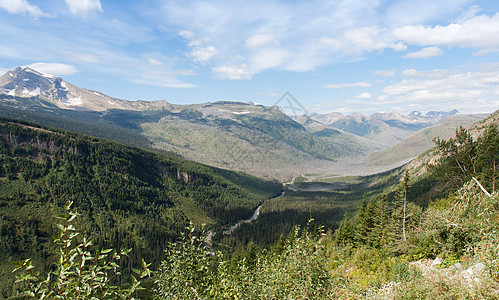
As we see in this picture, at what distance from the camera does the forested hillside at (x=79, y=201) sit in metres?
119

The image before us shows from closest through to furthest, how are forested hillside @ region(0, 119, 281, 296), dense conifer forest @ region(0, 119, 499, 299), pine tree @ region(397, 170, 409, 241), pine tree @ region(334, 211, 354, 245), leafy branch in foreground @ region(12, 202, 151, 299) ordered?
leafy branch in foreground @ region(12, 202, 151, 299) < dense conifer forest @ region(0, 119, 499, 299) < pine tree @ region(397, 170, 409, 241) < pine tree @ region(334, 211, 354, 245) < forested hillside @ region(0, 119, 281, 296)

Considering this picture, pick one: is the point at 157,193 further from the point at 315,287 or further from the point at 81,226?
the point at 315,287

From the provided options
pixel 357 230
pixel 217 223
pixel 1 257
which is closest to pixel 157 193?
pixel 217 223

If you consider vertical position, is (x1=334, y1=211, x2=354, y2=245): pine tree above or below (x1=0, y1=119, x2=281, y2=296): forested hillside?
above

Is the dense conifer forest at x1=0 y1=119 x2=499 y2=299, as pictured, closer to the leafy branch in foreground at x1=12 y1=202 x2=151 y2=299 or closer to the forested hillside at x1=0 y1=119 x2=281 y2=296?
the leafy branch in foreground at x1=12 y1=202 x2=151 y2=299

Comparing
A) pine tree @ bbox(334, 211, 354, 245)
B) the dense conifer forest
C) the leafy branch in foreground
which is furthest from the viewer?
pine tree @ bbox(334, 211, 354, 245)

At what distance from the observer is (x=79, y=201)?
6088 inches

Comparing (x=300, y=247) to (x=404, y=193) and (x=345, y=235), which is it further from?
(x=345, y=235)

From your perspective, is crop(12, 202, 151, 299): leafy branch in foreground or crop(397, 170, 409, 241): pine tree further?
crop(397, 170, 409, 241): pine tree

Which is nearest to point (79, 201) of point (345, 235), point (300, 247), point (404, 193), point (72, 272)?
point (345, 235)

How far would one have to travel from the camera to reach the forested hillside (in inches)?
4674

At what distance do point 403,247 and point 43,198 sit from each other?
184 m

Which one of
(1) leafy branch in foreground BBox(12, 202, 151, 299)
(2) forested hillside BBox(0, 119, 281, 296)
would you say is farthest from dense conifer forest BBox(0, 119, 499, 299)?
(2) forested hillside BBox(0, 119, 281, 296)

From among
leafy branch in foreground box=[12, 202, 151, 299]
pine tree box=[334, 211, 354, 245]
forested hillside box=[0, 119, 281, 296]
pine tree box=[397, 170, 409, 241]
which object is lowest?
forested hillside box=[0, 119, 281, 296]
